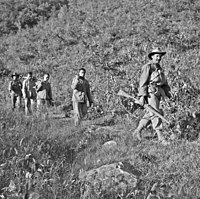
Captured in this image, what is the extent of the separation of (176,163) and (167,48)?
1189 cm

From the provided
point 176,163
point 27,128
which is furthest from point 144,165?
point 27,128

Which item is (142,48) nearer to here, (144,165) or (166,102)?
(166,102)

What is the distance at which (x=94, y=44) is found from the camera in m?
18.6

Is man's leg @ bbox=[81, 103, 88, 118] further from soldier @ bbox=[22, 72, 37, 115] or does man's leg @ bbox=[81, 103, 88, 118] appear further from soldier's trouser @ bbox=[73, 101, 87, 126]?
soldier @ bbox=[22, 72, 37, 115]

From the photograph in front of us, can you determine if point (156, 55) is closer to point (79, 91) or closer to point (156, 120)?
point (156, 120)

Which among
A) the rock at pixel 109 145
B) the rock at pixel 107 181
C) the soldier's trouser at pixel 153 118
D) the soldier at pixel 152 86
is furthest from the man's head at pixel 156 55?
the rock at pixel 107 181

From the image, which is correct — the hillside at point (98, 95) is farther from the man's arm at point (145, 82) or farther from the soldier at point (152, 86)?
the man's arm at point (145, 82)

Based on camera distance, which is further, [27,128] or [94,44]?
[94,44]

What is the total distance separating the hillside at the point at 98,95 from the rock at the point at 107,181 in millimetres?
Answer: 15

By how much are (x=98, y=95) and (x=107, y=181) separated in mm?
8598

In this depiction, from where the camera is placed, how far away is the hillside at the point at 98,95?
3.05 meters

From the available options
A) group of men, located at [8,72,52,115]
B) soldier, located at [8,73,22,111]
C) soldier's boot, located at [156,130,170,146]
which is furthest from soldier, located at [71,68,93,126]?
soldier, located at [8,73,22,111]

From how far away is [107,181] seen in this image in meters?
3.11

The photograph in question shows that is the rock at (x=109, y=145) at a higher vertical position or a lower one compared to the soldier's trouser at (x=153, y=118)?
lower
